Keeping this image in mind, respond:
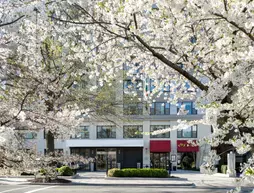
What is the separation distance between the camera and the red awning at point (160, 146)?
43.9 meters

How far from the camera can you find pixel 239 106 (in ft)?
18.4

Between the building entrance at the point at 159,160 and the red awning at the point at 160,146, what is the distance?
1.32 meters

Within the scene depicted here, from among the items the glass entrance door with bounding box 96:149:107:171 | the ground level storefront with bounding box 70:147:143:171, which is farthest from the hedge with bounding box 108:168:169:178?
the glass entrance door with bounding box 96:149:107:171

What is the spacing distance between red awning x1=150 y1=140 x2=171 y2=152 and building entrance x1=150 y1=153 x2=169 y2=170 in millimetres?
1320

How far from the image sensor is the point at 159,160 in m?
45.0

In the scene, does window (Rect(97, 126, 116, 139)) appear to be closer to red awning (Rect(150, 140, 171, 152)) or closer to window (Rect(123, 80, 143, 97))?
red awning (Rect(150, 140, 171, 152))

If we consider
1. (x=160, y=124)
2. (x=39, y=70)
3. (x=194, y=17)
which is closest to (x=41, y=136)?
(x=160, y=124)

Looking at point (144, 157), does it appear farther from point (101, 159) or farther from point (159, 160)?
point (101, 159)

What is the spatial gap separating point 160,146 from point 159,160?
2086 millimetres

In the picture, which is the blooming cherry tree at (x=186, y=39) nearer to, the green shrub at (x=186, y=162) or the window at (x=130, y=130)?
the window at (x=130, y=130)

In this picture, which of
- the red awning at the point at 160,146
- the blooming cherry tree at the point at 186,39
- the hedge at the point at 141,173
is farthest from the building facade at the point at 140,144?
the blooming cherry tree at the point at 186,39

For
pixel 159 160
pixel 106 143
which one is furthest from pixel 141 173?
pixel 106 143

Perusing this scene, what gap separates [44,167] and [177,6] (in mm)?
4213

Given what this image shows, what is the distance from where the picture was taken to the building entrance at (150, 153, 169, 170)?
147 ft
